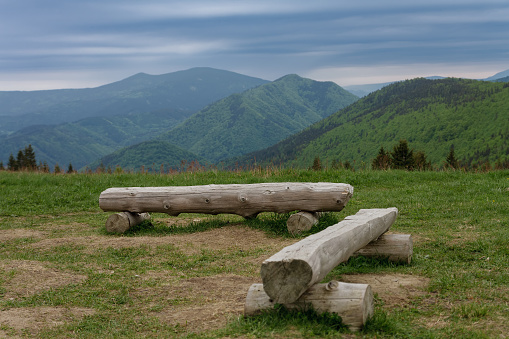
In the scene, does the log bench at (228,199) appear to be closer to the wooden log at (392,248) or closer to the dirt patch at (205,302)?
the wooden log at (392,248)

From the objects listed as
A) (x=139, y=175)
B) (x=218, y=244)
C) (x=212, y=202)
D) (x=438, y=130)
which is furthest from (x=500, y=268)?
(x=438, y=130)

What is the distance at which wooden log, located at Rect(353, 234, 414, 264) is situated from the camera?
7.66m

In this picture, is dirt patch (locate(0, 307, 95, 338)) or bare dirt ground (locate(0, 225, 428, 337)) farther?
bare dirt ground (locate(0, 225, 428, 337))

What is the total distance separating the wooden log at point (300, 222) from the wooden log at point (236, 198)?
19 cm

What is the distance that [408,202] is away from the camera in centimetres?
1334

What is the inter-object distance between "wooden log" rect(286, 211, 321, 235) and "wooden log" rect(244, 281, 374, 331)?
4985 millimetres

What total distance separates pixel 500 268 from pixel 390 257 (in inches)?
63.7

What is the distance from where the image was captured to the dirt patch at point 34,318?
542 centimetres

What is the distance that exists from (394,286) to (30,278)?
538 centimetres

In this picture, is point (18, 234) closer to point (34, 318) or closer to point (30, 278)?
point (30, 278)

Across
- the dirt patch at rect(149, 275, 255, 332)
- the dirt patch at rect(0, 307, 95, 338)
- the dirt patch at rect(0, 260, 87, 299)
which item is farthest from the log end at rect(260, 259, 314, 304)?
the dirt patch at rect(0, 260, 87, 299)

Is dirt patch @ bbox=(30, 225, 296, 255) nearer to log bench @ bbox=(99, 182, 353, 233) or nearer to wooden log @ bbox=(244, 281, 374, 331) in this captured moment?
log bench @ bbox=(99, 182, 353, 233)

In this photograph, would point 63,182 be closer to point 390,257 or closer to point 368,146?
point 390,257

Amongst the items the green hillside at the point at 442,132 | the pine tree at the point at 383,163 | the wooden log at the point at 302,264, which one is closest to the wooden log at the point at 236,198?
the wooden log at the point at 302,264
